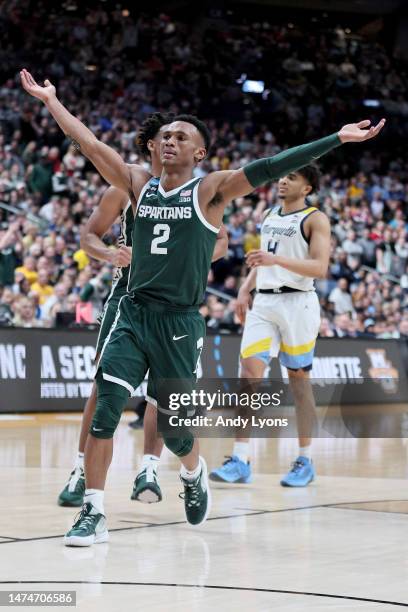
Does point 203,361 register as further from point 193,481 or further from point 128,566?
point 128,566

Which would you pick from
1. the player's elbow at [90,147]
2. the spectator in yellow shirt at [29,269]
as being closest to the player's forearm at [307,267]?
the player's elbow at [90,147]

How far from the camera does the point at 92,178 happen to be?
66.0 feet

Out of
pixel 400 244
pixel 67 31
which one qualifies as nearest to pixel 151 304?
pixel 400 244

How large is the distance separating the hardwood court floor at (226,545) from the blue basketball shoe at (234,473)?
13 cm

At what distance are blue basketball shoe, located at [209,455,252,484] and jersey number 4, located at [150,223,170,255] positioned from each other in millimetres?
2847

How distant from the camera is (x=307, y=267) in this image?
8164 mm

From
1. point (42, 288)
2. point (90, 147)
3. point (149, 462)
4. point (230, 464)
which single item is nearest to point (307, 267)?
point (230, 464)

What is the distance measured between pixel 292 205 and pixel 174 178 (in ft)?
9.26

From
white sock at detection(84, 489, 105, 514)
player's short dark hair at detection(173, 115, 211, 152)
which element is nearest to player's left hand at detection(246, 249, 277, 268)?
player's short dark hair at detection(173, 115, 211, 152)

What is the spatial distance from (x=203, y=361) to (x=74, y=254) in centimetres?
315

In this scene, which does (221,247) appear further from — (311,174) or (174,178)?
(311,174)

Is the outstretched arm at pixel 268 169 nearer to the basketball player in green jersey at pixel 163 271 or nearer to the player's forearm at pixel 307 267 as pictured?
the basketball player in green jersey at pixel 163 271

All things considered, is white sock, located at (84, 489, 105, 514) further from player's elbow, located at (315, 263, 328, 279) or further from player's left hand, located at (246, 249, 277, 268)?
player's elbow, located at (315, 263, 328, 279)

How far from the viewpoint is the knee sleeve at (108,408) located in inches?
224
